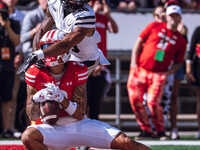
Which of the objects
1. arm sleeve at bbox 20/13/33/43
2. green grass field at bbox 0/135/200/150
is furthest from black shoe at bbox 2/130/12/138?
arm sleeve at bbox 20/13/33/43

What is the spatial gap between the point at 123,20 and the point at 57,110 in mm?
5191

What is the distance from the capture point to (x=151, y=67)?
22.3 ft

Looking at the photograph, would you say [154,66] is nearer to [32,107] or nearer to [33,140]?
[32,107]

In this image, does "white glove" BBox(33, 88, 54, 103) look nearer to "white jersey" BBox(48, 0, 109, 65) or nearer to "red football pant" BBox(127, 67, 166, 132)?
"white jersey" BBox(48, 0, 109, 65)

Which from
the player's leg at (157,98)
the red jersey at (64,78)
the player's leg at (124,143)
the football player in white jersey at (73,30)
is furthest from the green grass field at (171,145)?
the red jersey at (64,78)

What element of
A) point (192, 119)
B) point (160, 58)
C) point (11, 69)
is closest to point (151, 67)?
point (160, 58)

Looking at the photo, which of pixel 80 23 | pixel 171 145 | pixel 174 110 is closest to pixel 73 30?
pixel 80 23

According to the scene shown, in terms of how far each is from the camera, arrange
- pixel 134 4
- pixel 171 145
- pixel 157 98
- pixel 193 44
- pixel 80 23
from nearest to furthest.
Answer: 1. pixel 80 23
2. pixel 171 145
3. pixel 157 98
4. pixel 193 44
5. pixel 134 4

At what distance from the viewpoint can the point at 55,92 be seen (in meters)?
3.95

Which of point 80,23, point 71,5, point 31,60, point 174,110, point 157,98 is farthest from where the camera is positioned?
point 174,110

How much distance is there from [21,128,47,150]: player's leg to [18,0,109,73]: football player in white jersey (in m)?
0.47

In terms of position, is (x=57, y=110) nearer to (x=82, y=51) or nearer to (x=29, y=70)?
(x=29, y=70)

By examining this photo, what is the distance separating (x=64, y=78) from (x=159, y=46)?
2.89 meters

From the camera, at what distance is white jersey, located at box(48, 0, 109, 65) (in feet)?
14.6
